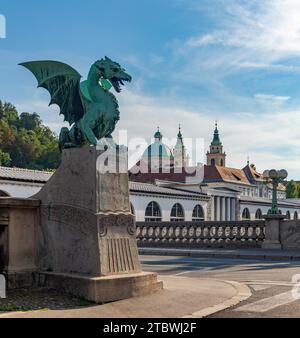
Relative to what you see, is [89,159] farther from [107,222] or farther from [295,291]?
[295,291]

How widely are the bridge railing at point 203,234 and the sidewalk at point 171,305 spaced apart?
47.2 feet

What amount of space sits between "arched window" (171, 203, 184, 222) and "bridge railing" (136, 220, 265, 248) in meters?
32.5

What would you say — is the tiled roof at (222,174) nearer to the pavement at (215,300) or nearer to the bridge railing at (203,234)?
the bridge railing at (203,234)

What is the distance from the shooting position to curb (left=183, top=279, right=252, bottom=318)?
27.4 feet

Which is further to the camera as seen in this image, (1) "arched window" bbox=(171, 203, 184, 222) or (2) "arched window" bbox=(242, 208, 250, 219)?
(2) "arched window" bbox=(242, 208, 250, 219)

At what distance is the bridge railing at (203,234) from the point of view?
25766 millimetres

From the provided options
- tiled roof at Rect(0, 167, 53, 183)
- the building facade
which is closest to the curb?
the building facade

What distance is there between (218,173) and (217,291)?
11115 cm

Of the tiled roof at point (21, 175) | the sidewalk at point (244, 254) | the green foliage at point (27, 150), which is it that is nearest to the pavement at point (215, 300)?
the sidewalk at point (244, 254)

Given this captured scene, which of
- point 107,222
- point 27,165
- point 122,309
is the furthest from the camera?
point 27,165

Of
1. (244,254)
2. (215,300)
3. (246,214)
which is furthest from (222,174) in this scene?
(215,300)

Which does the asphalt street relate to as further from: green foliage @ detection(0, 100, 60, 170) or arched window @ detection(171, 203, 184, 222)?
green foliage @ detection(0, 100, 60, 170)

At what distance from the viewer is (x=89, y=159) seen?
995 cm
